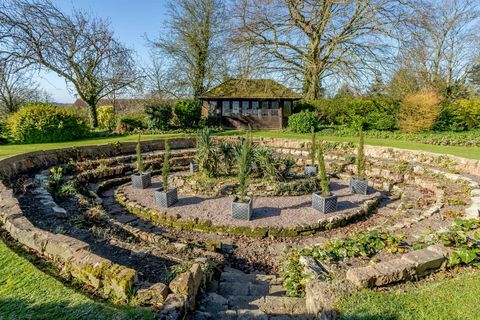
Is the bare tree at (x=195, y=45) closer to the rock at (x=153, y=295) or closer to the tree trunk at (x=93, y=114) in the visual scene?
the tree trunk at (x=93, y=114)

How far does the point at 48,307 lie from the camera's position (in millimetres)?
2189

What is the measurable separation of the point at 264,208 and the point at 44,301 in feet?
15.1

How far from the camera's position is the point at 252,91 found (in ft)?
67.5

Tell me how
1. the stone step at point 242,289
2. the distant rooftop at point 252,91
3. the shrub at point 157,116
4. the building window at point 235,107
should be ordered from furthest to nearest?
the building window at point 235,107 < the distant rooftop at point 252,91 < the shrub at point 157,116 < the stone step at point 242,289

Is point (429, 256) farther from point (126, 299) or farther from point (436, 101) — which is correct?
point (436, 101)

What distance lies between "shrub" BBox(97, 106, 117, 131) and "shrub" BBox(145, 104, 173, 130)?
284cm

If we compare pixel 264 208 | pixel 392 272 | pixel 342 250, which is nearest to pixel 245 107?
pixel 264 208

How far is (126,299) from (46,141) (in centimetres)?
1385

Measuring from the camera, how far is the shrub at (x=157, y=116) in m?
17.7

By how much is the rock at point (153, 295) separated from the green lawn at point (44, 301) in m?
0.12

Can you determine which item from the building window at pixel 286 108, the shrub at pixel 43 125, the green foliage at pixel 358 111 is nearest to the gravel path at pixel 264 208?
the shrub at pixel 43 125

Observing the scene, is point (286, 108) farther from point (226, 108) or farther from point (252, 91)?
point (226, 108)

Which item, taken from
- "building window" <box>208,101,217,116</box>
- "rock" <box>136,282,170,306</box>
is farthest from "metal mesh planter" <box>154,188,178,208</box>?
"building window" <box>208,101,217,116</box>

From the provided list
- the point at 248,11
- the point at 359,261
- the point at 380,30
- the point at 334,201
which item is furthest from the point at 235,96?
the point at 359,261
